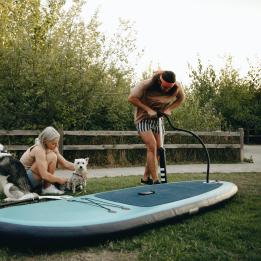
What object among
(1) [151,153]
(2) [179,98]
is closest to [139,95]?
(2) [179,98]

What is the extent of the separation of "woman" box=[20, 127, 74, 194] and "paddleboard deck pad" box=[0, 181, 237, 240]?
1.14 meters

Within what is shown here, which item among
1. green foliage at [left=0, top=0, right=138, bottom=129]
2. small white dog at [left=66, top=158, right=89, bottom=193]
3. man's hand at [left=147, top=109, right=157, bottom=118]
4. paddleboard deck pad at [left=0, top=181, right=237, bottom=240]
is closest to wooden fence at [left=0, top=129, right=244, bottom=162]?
green foliage at [left=0, top=0, right=138, bottom=129]

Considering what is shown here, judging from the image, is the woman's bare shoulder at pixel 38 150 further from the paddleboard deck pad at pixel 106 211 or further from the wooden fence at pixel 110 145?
the wooden fence at pixel 110 145

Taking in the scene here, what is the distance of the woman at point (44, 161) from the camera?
4820 millimetres

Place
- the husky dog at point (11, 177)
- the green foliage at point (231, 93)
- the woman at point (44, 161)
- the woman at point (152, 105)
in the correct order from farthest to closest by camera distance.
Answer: the green foliage at point (231, 93), the woman at point (152, 105), the woman at point (44, 161), the husky dog at point (11, 177)

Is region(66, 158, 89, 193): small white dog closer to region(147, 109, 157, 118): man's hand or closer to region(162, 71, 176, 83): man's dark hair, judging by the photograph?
region(147, 109, 157, 118): man's hand

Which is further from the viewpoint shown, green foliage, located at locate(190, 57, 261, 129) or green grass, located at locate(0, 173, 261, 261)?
green foliage, located at locate(190, 57, 261, 129)

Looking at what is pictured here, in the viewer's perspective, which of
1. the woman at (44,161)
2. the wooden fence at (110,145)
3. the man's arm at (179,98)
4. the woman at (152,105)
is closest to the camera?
the woman at (44,161)

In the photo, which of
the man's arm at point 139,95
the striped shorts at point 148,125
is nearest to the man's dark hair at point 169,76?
the man's arm at point 139,95

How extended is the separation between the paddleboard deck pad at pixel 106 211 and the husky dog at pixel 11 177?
98 centimetres

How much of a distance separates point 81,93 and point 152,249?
7.23 metres

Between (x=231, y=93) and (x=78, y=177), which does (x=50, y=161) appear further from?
(x=231, y=93)

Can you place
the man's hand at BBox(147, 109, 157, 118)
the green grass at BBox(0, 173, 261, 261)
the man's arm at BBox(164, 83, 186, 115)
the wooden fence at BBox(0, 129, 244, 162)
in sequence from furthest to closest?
the wooden fence at BBox(0, 129, 244, 162), the man's arm at BBox(164, 83, 186, 115), the man's hand at BBox(147, 109, 157, 118), the green grass at BBox(0, 173, 261, 261)

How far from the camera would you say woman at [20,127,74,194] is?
482cm
